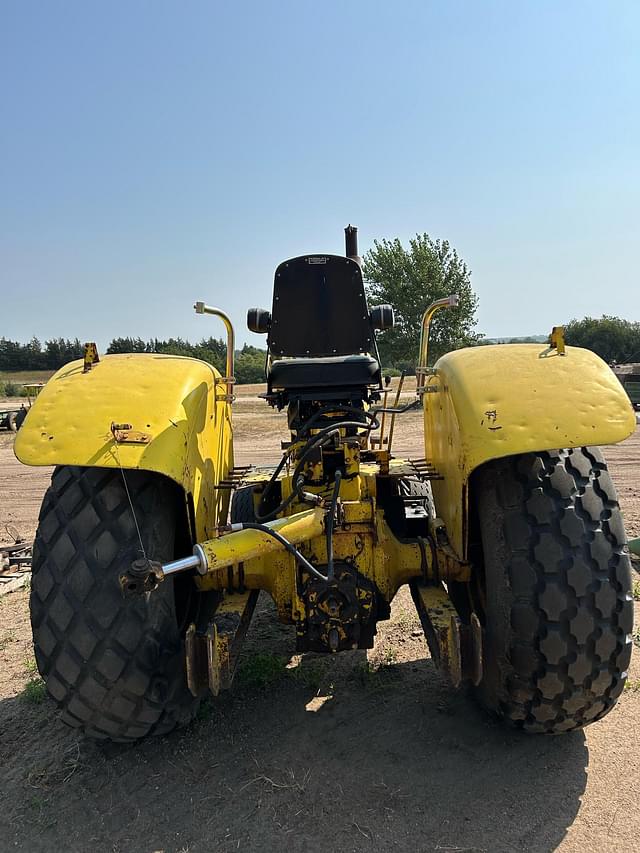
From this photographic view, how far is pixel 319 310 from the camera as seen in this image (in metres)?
3.66

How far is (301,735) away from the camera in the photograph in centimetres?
297

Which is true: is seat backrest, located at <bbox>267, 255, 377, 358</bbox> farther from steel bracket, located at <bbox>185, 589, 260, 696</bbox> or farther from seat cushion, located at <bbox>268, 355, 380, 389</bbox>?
steel bracket, located at <bbox>185, 589, 260, 696</bbox>

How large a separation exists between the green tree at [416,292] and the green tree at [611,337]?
2234cm

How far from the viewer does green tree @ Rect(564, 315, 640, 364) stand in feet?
162

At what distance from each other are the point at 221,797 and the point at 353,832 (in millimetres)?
576

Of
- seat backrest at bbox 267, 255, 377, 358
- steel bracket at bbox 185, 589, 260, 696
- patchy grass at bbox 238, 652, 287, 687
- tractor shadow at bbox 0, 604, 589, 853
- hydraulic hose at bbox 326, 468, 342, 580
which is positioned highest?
seat backrest at bbox 267, 255, 377, 358

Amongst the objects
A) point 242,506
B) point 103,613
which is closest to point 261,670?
point 103,613

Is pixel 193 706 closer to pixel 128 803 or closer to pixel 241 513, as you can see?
pixel 128 803

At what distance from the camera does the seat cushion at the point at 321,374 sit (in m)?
3.11

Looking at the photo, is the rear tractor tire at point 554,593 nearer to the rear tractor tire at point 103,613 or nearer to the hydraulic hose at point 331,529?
the hydraulic hose at point 331,529

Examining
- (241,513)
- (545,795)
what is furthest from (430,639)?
(241,513)

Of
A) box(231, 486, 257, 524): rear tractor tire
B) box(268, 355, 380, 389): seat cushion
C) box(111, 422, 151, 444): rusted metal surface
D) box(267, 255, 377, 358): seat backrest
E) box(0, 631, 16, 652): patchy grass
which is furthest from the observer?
box(231, 486, 257, 524): rear tractor tire

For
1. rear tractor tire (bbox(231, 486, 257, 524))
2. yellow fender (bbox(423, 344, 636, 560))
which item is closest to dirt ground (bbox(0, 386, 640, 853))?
yellow fender (bbox(423, 344, 636, 560))

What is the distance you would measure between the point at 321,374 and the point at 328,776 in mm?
1815
